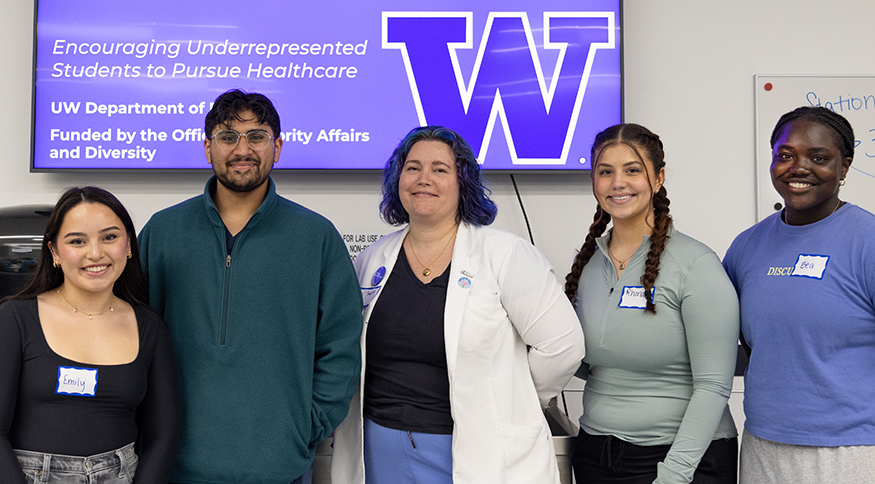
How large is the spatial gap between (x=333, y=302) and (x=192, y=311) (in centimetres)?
32

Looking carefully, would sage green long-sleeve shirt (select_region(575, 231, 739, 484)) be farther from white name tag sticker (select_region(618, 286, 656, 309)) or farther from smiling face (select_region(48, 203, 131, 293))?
smiling face (select_region(48, 203, 131, 293))

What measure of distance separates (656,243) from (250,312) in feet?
3.24

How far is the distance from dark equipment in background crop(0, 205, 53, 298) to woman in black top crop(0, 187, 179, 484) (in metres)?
0.35

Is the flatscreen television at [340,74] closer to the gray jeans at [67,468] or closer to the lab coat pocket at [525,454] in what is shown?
the lab coat pocket at [525,454]

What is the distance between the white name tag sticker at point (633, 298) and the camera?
150 centimetres

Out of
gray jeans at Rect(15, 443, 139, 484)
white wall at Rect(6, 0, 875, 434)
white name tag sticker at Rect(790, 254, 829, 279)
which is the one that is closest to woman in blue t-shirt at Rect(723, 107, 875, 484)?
white name tag sticker at Rect(790, 254, 829, 279)

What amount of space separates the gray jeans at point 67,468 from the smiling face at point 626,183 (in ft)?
4.21

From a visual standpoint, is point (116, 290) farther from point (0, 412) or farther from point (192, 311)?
point (0, 412)

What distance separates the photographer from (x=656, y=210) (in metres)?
1.61

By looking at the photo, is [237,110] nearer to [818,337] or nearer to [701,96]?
[818,337]

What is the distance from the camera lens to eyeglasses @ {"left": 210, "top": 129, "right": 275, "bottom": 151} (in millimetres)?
1471

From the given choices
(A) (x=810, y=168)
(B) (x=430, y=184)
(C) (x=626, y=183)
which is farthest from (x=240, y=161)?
(A) (x=810, y=168)

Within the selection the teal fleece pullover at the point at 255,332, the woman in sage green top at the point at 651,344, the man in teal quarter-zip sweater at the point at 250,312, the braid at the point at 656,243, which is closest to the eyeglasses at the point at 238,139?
the man in teal quarter-zip sweater at the point at 250,312

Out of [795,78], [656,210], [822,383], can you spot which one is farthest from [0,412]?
[795,78]
